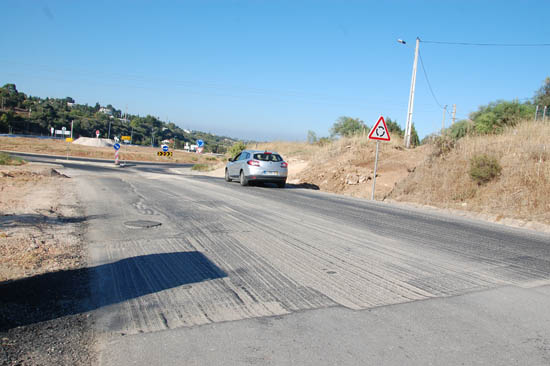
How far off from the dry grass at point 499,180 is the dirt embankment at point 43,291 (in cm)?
1027

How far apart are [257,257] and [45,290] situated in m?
2.63

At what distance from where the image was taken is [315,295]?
4352mm

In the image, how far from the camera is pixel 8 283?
429 cm

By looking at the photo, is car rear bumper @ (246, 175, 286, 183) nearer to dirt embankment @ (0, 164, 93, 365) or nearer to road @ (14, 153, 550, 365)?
road @ (14, 153, 550, 365)

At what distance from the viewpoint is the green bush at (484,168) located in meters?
12.8

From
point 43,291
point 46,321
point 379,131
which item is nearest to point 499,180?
point 379,131

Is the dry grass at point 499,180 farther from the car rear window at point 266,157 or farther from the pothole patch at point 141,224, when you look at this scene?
the pothole patch at point 141,224

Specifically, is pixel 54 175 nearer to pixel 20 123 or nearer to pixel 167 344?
pixel 167 344

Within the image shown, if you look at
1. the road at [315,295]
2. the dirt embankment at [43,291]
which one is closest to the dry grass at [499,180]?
the road at [315,295]

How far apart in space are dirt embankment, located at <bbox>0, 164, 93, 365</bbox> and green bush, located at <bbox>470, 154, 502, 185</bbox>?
11.2m

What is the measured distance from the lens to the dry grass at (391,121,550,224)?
37.0 ft

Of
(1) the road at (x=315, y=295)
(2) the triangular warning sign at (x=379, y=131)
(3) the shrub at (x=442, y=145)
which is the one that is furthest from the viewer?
(2) the triangular warning sign at (x=379, y=131)

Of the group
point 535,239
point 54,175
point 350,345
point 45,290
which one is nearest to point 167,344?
point 350,345

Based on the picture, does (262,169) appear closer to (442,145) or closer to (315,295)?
(442,145)
